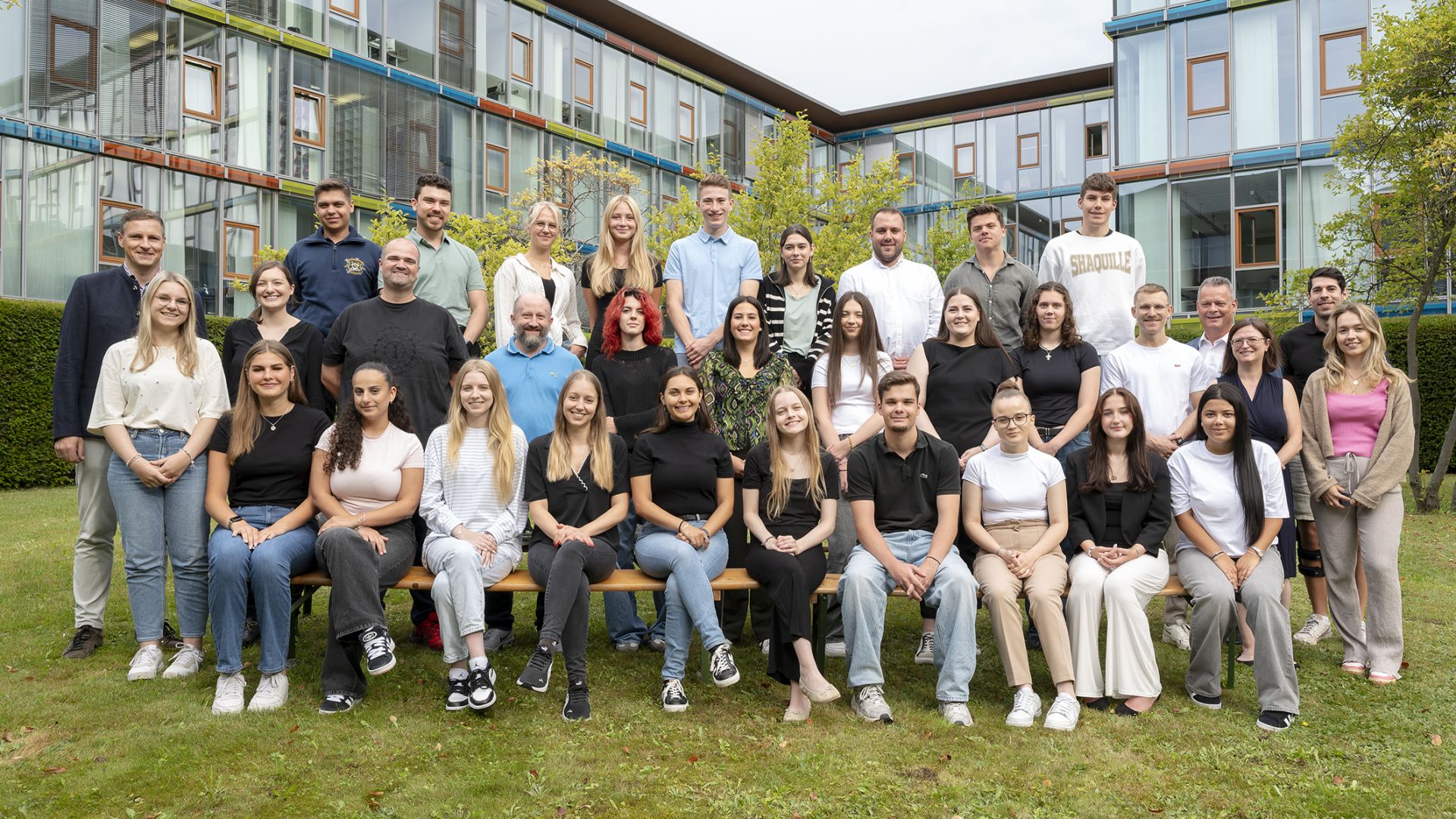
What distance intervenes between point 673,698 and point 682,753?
1.94 ft

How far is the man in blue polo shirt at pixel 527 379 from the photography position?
6102 mm

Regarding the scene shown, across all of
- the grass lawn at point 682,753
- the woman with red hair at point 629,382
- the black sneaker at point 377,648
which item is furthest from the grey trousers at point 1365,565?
the black sneaker at point 377,648

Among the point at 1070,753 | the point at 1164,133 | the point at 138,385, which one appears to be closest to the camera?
the point at 1070,753

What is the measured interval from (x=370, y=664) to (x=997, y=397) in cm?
358

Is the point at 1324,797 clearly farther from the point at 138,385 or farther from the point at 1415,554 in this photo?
the point at 1415,554

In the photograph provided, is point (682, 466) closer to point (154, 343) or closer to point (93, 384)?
point (154, 343)

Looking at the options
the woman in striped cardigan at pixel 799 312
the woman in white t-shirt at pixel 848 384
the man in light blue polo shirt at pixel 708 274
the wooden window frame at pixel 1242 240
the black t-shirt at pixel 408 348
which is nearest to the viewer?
the black t-shirt at pixel 408 348

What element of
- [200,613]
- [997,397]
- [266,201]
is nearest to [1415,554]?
[997,397]

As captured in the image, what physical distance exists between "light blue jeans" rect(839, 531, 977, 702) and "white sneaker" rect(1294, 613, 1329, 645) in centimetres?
272

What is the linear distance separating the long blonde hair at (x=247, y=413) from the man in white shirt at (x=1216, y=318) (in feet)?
18.4

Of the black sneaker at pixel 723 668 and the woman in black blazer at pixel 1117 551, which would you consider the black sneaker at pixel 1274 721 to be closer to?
the woman in black blazer at pixel 1117 551

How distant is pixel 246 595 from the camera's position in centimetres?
505

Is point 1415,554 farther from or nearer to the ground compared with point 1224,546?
nearer to the ground

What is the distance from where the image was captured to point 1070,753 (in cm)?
449
